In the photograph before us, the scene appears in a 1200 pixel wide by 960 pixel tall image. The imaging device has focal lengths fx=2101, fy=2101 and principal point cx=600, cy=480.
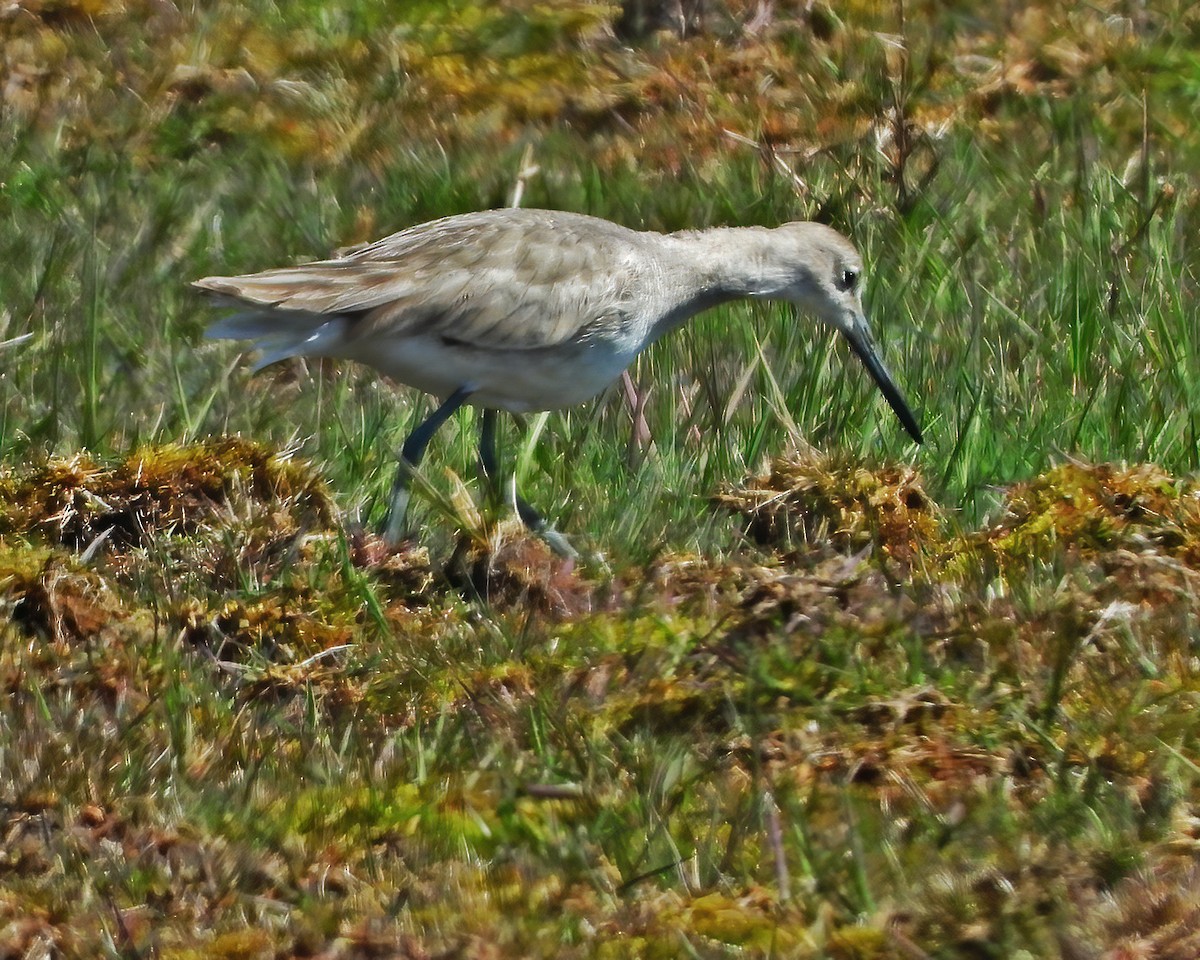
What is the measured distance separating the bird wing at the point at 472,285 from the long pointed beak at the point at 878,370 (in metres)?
0.86

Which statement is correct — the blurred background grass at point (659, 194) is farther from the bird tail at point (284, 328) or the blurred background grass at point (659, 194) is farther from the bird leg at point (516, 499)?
the bird tail at point (284, 328)

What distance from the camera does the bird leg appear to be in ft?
16.7

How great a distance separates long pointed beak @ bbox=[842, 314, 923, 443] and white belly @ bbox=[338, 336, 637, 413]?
2.77ft

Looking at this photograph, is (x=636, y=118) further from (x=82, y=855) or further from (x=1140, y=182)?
(x=82, y=855)

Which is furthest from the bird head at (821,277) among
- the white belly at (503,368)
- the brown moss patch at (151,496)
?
the brown moss patch at (151,496)

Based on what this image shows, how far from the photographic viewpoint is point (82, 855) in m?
3.63

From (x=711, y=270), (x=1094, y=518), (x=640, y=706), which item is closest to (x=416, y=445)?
(x=711, y=270)

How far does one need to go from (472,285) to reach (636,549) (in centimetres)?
96

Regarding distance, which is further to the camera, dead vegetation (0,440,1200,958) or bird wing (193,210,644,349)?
bird wing (193,210,644,349)

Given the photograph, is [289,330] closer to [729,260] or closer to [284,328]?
[284,328]

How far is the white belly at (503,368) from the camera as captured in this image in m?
5.61

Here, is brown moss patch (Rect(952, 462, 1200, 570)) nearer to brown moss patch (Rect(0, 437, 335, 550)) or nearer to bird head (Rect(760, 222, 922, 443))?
bird head (Rect(760, 222, 922, 443))

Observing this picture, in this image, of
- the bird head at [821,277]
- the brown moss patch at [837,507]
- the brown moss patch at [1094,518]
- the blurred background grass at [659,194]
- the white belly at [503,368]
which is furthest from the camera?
the bird head at [821,277]

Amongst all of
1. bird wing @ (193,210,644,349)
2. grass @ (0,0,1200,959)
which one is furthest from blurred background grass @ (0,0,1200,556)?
bird wing @ (193,210,644,349)
